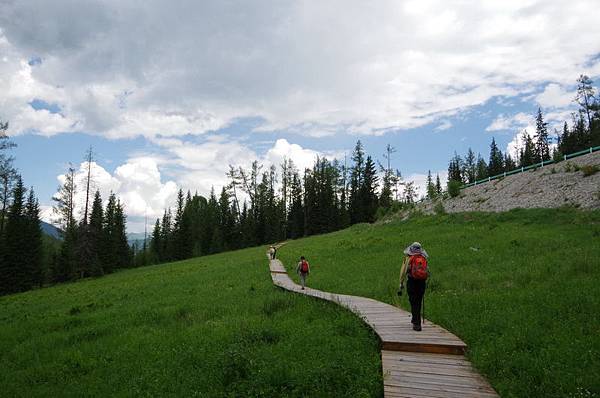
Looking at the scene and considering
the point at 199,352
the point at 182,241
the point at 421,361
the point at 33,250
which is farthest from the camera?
the point at 182,241

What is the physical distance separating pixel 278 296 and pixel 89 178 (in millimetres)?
43269

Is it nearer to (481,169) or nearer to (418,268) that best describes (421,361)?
(418,268)

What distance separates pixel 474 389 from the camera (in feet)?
20.0

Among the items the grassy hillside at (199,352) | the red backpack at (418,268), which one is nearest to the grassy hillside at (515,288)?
the red backpack at (418,268)

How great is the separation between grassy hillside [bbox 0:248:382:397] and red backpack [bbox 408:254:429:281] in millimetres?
1863

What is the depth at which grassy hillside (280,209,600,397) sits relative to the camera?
6719 millimetres

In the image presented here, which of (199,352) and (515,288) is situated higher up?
(515,288)

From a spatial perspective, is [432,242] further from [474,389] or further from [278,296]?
[474,389]

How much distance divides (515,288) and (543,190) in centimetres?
2645

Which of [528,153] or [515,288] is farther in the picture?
[528,153]


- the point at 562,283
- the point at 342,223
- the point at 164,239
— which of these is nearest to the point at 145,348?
the point at 562,283

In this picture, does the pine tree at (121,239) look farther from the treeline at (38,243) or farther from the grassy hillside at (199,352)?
the grassy hillside at (199,352)

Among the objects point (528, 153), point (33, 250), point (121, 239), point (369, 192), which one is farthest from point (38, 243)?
point (528, 153)

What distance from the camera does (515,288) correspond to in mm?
12289
